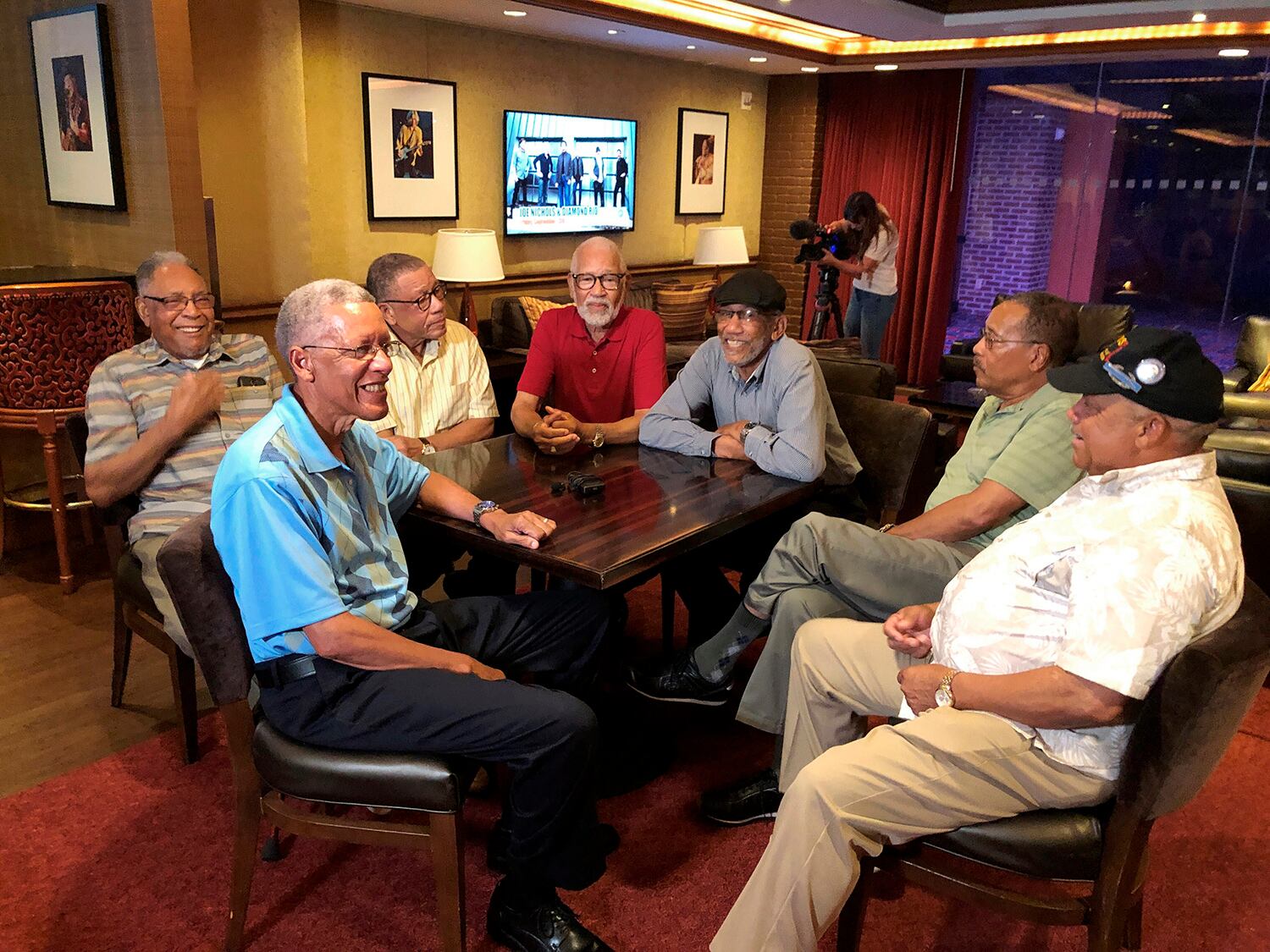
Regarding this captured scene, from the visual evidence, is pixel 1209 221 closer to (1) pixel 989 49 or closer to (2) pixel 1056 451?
(1) pixel 989 49

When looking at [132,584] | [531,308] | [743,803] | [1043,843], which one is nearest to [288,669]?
[132,584]

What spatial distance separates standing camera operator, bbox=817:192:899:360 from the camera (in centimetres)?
649

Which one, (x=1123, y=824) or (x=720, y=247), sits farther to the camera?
(x=720, y=247)

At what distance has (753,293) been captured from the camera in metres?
2.51

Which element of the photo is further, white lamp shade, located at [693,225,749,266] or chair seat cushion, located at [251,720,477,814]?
white lamp shade, located at [693,225,749,266]

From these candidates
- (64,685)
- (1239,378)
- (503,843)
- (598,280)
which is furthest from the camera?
(1239,378)

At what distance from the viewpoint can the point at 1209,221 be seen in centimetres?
696

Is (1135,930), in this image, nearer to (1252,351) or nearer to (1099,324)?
(1099,324)

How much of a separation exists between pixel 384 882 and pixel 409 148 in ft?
13.8

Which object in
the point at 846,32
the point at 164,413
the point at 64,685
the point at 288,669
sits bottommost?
the point at 64,685

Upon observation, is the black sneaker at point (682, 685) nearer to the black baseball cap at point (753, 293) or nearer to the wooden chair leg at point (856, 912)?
the wooden chair leg at point (856, 912)

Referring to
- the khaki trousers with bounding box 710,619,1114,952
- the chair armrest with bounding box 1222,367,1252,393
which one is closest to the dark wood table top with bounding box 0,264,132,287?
the khaki trousers with bounding box 710,619,1114,952

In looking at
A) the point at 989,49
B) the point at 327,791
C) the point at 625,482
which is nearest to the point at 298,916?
the point at 327,791

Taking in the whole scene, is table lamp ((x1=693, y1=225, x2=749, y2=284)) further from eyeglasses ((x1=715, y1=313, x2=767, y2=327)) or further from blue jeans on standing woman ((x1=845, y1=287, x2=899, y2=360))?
eyeglasses ((x1=715, y1=313, x2=767, y2=327))
